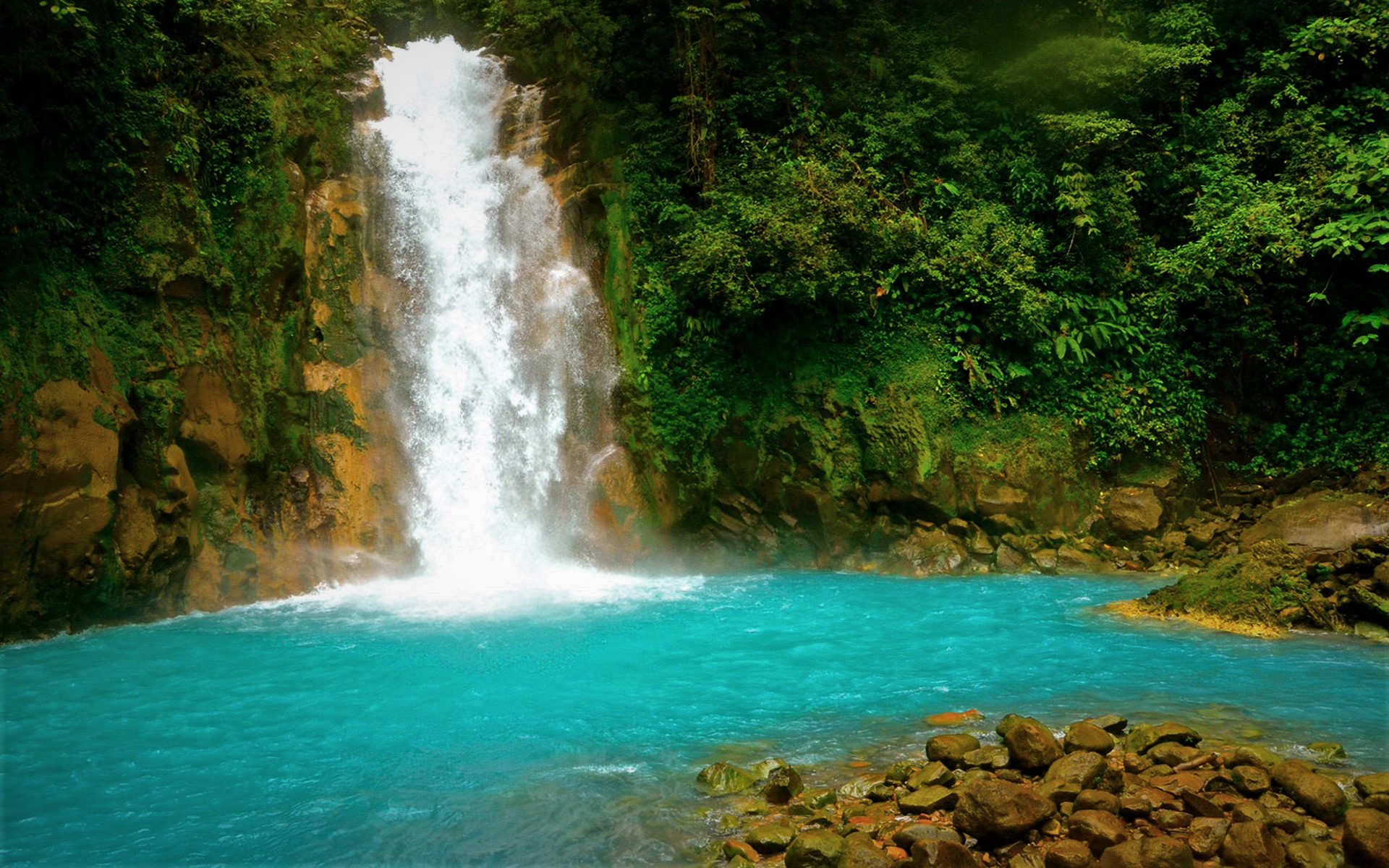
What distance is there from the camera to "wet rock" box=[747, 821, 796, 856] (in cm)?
473

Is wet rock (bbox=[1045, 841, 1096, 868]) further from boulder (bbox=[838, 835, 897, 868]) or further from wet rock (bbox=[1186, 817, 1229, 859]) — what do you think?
boulder (bbox=[838, 835, 897, 868])

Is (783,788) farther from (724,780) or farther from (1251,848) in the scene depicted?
(1251,848)

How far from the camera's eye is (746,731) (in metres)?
6.74

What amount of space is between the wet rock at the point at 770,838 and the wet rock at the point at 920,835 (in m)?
0.56

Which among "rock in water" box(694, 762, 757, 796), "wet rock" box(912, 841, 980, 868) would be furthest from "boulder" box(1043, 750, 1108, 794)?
"rock in water" box(694, 762, 757, 796)

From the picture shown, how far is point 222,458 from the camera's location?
1188 cm

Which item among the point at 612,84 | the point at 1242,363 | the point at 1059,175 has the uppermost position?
the point at 612,84

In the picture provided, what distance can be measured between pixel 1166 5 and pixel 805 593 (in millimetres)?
12510

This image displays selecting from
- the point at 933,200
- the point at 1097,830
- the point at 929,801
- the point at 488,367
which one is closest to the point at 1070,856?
the point at 1097,830

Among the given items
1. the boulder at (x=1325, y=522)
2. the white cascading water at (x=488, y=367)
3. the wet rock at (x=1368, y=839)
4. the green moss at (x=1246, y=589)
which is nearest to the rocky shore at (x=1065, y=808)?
the wet rock at (x=1368, y=839)

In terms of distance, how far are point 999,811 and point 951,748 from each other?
111cm

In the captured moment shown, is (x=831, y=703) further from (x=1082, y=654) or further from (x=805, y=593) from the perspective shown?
(x=805, y=593)

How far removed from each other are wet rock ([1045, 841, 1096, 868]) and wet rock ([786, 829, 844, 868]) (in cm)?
101

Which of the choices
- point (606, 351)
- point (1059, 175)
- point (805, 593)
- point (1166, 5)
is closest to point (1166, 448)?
point (1059, 175)
